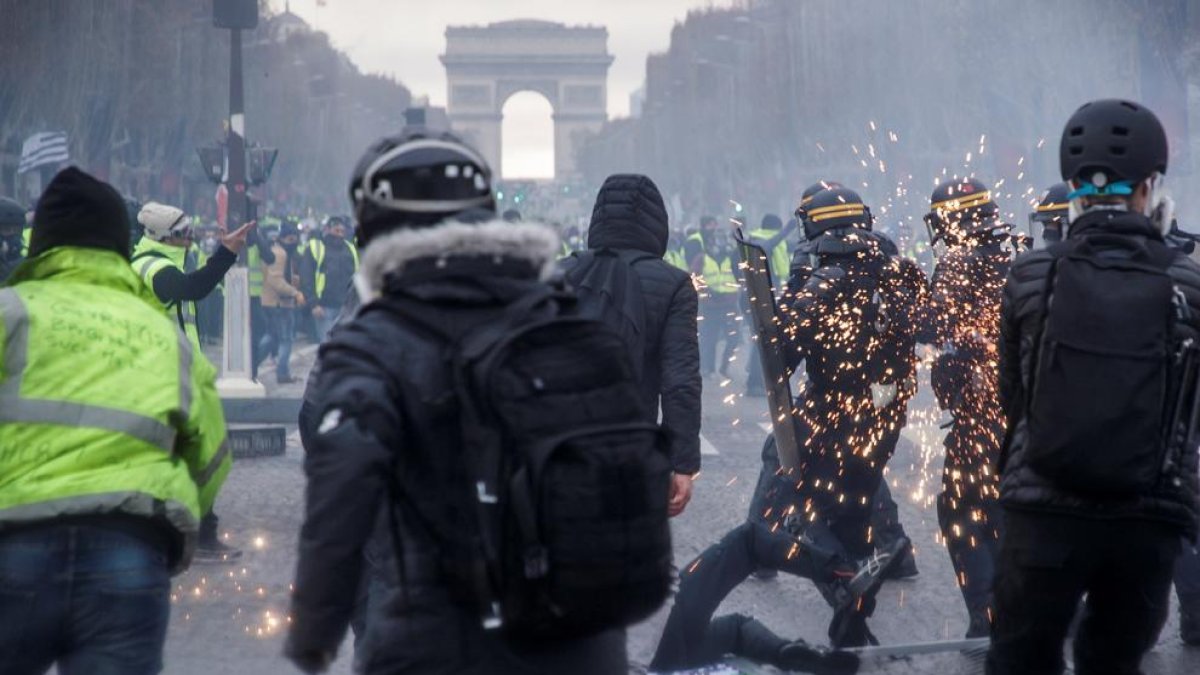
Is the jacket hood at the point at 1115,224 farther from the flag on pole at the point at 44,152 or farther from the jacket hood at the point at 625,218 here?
the flag on pole at the point at 44,152

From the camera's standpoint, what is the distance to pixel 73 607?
3.74 meters

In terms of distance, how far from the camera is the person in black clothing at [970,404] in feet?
21.8

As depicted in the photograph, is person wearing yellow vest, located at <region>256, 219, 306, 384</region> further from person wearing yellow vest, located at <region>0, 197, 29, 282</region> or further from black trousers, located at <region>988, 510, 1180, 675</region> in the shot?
black trousers, located at <region>988, 510, 1180, 675</region>

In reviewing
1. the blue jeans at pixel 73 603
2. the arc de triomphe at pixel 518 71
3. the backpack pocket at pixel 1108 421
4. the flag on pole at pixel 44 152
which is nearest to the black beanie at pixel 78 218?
the blue jeans at pixel 73 603

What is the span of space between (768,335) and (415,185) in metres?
3.46

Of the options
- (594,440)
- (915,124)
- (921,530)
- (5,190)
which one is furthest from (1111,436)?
(915,124)

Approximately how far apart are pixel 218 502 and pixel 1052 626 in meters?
7.39

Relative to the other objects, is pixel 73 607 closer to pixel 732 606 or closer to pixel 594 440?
pixel 594 440

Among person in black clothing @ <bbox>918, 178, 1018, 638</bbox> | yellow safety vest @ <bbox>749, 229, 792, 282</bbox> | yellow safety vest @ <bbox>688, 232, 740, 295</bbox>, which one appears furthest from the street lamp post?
person in black clothing @ <bbox>918, 178, 1018, 638</bbox>

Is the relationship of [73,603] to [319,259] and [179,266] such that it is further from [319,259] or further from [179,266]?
[319,259]

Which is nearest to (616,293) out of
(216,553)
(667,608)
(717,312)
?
(667,608)

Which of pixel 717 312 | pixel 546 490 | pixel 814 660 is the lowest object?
pixel 814 660

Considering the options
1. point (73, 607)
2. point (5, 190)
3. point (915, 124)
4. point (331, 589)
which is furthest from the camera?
point (915, 124)

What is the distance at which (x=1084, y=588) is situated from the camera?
4074 millimetres
